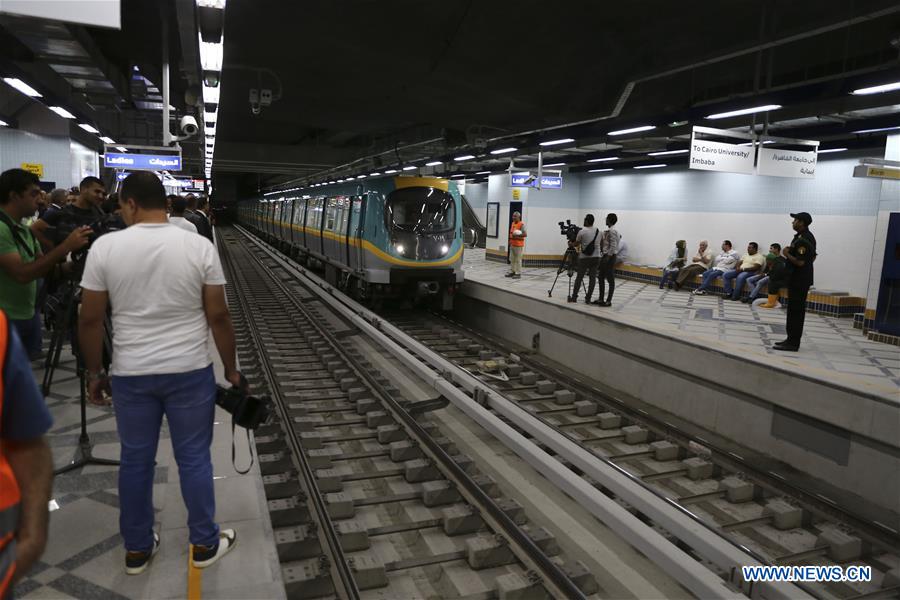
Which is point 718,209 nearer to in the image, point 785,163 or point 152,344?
point 785,163

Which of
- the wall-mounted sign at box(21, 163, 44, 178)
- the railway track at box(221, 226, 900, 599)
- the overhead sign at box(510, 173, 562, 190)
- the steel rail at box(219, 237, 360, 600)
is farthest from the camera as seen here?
the overhead sign at box(510, 173, 562, 190)

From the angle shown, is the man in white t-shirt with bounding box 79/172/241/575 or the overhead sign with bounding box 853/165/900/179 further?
the overhead sign with bounding box 853/165/900/179

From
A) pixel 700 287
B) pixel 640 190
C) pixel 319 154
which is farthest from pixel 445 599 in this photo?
pixel 319 154

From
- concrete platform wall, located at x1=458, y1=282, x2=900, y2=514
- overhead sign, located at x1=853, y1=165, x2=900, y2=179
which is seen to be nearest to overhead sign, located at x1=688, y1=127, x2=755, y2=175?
overhead sign, located at x1=853, y1=165, x2=900, y2=179

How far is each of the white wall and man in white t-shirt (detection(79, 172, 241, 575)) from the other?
9713mm

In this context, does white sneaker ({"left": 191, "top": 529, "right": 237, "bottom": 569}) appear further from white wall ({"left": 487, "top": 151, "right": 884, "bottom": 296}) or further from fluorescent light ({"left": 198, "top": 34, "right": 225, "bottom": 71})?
white wall ({"left": 487, "top": 151, "right": 884, "bottom": 296})

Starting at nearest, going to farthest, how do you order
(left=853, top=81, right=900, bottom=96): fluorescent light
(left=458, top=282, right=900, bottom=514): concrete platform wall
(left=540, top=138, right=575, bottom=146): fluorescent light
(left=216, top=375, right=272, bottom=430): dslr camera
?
(left=216, top=375, right=272, bottom=430): dslr camera < (left=458, top=282, right=900, bottom=514): concrete platform wall < (left=853, top=81, right=900, bottom=96): fluorescent light < (left=540, top=138, right=575, bottom=146): fluorescent light

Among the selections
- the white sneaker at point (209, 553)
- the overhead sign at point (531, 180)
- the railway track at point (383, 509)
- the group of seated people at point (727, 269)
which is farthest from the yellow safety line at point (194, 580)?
the overhead sign at point (531, 180)

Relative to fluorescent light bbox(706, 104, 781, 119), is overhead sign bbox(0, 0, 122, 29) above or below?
below

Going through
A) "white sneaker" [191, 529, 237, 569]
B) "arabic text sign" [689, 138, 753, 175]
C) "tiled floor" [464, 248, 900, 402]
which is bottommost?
"white sneaker" [191, 529, 237, 569]

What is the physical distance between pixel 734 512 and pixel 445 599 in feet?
8.77

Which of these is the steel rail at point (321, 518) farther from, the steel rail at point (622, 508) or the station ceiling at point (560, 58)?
the station ceiling at point (560, 58)

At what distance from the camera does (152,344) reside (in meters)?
2.60

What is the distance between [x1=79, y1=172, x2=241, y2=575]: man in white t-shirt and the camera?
8.46ft
